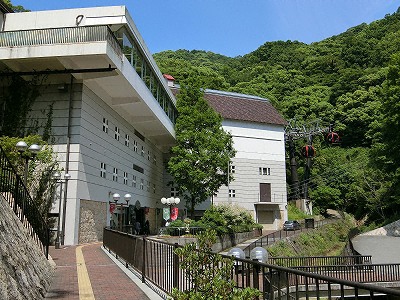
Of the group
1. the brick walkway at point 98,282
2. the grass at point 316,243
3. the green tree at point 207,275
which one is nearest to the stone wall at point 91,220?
the brick walkway at point 98,282

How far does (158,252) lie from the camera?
8406 mm

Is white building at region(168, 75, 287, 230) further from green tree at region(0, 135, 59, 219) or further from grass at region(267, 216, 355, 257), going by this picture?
green tree at region(0, 135, 59, 219)

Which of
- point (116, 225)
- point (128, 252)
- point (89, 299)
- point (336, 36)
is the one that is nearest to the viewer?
point (89, 299)

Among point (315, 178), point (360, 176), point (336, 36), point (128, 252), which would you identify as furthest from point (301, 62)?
point (128, 252)

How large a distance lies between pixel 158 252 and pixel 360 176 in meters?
42.5

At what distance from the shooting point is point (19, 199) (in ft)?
35.1

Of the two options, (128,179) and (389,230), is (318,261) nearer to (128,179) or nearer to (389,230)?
(128,179)

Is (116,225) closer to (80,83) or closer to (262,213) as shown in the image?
(80,83)

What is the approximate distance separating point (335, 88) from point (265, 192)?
96.8 feet

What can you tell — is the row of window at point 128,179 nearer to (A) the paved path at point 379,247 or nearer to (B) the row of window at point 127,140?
(B) the row of window at point 127,140

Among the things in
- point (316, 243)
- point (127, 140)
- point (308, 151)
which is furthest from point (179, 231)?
point (308, 151)

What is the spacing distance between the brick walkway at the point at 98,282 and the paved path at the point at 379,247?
2097cm

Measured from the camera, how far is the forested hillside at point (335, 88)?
46875mm

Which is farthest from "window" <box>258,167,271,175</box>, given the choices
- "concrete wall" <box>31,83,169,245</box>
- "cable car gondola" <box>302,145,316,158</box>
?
"concrete wall" <box>31,83,169,245</box>
